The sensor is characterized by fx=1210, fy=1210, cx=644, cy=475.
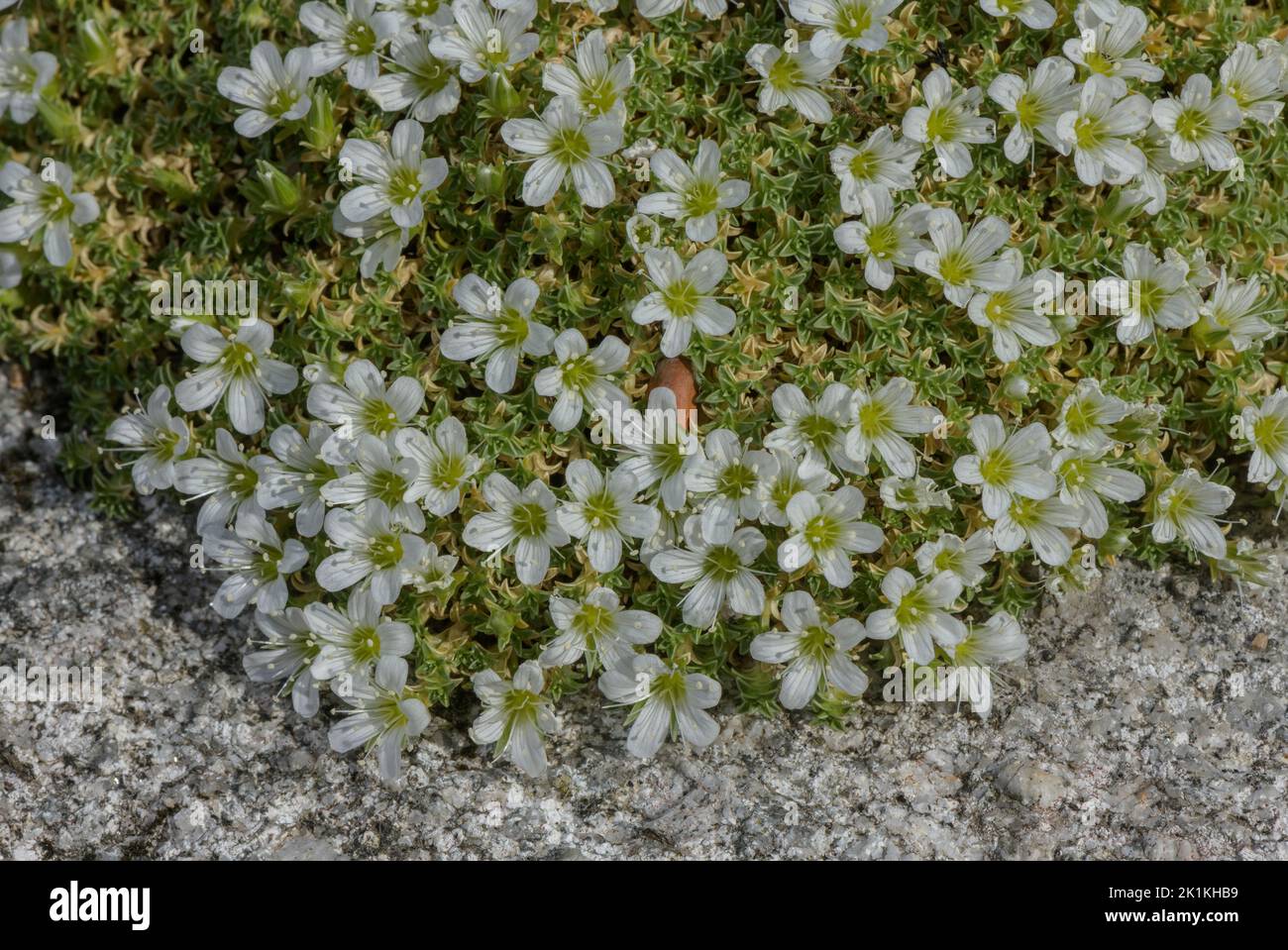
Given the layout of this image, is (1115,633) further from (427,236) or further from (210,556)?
(210,556)

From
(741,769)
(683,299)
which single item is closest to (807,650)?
(741,769)

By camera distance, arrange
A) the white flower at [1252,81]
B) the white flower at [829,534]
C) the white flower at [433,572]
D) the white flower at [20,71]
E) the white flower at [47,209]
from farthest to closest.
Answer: the white flower at [20,71]
the white flower at [47,209]
the white flower at [1252,81]
the white flower at [433,572]
the white flower at [829,534]

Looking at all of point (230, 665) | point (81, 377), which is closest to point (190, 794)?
point (230, 665)

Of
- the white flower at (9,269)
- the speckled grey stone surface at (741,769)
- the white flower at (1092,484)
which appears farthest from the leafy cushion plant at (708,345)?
the white flower at (9,269)

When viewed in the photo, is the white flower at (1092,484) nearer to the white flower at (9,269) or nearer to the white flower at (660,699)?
the white flower at (660,699)

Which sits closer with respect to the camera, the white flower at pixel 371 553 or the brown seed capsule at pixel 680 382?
the white flower at pixel 371 553

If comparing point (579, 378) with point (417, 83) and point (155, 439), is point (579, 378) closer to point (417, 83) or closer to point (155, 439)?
point (417, 83)
